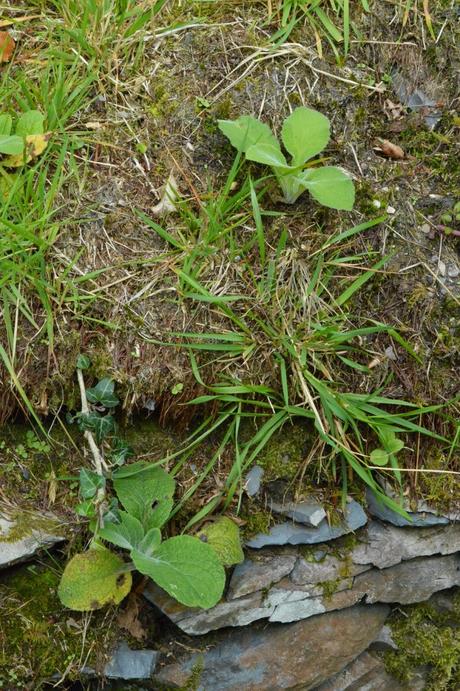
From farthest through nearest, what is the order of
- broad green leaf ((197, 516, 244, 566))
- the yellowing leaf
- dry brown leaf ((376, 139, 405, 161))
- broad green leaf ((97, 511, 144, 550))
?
dry brown leaf ((376, 139, 405, 161))
the yellowing leaf
broad green leaf ((197, 516, 244, 566))
broad green leaf ((97, 511, 144, 550))

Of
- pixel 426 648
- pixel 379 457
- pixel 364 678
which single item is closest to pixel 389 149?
pixel 379 457

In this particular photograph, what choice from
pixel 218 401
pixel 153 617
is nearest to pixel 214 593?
pixel 153 617

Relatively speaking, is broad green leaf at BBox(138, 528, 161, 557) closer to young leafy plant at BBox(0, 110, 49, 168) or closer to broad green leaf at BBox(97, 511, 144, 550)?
broad green leaf at BBox(97, 511, 144, 550)

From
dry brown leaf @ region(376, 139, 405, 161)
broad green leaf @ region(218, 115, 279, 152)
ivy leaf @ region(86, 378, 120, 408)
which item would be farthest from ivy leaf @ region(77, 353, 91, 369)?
dry brown leaf @ region(376, 139, 405, 161)

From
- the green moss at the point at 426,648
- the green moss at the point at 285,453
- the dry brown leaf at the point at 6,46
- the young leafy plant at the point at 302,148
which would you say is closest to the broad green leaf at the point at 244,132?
the young leafy plant at the point at 302,148

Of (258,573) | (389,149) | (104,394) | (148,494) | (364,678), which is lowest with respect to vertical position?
(364,678)

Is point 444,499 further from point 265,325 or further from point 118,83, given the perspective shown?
point 118,83

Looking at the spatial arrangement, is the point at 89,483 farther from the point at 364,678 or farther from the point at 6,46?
the point at 6,46
